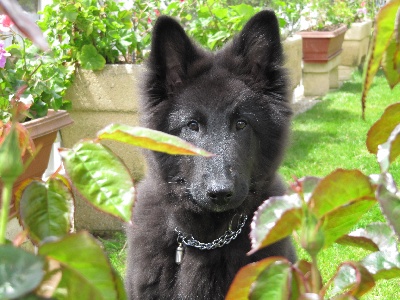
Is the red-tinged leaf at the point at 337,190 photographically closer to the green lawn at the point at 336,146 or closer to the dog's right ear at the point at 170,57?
the dog's right ear at the point at 170,57

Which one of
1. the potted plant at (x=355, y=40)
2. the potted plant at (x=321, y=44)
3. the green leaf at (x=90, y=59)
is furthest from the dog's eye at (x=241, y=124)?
the potted plant at (x=355, y=40)

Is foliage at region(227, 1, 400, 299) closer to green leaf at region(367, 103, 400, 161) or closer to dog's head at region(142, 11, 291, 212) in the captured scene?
green leaf at region(367, 103, 400, 161)

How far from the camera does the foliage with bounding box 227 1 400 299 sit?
22.4 inches

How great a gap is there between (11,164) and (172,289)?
2.02 m

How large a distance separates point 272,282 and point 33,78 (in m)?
3.64

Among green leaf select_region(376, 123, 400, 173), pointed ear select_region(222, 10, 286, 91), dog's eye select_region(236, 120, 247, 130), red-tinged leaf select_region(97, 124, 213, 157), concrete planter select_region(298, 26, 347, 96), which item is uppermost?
red-tinged leaf select_region(97, 124, 213, 157)

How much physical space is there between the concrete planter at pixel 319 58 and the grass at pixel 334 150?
276 millimetres

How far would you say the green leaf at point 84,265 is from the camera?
0.52 metres

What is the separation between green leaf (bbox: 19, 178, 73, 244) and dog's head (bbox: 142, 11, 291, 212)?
1.68 m

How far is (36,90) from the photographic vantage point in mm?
3699

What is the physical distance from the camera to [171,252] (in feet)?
8.45

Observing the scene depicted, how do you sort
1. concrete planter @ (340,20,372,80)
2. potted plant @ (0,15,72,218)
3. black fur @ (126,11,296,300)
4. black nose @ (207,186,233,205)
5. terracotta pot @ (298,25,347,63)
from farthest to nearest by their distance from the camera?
concrete planter @ (340,20,372,80), terracotta pot @ (298,25,347,63), potted plant @ (0,15,72,218), black fur @ (126,11,296,300), black nose @ (207,186,233,205)

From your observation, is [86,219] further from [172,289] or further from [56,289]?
[56,289]

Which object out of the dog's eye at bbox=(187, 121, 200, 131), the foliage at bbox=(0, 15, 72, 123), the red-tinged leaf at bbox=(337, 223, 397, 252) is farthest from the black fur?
the red-tinged leaf at bbox=(337, 223, 397, 252)
